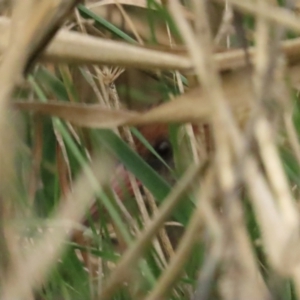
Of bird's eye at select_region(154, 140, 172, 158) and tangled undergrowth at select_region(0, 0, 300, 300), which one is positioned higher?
tangled undergrowth at select_region(0, 0, 300, 300)

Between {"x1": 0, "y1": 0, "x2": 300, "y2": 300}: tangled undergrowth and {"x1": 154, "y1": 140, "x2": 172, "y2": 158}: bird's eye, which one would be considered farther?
{"x1": 154, "y1": 140, "x2": 172, "y2": 158}: bird's eye

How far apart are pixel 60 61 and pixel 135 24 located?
15.2 inches

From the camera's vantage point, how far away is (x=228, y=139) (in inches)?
9.9

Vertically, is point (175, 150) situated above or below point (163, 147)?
above

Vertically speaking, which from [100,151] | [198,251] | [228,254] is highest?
[228,254]

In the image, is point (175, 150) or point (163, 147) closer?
point (175, 150)

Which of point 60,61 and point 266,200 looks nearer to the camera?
point 266,200

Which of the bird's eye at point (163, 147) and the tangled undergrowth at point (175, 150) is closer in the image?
the tangled undergrowth at point (175, 150)

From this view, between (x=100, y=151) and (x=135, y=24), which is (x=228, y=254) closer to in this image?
(x=100, y=151)

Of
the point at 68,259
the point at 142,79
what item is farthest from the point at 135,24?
the point at 68,259

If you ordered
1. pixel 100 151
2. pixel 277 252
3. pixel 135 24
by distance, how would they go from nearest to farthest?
1. pixel 277 252
2. pixel 100 151
3. pixel 135 24

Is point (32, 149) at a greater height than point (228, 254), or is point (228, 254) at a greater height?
point (228, 254)

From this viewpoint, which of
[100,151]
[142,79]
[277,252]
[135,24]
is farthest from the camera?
[142,79]

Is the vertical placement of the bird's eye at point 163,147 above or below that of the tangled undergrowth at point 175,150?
below
